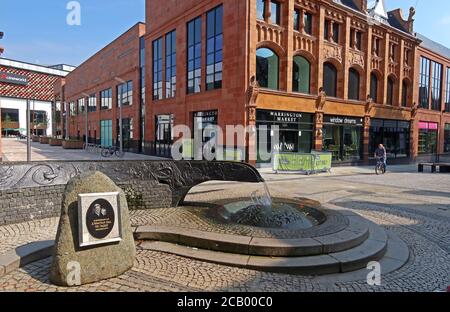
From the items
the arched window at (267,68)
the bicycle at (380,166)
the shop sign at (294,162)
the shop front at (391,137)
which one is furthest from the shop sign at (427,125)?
the shop sign at (294,162)

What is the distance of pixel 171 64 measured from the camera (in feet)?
85.7

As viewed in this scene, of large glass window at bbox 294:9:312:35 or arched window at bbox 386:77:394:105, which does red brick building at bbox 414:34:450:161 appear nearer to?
arched window at bbox 386:77:394:105

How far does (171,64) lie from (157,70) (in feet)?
9.52

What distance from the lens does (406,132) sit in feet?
101

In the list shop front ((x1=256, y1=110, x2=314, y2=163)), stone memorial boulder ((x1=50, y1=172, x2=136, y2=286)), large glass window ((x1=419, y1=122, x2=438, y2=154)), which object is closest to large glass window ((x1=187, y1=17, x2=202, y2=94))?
shop front ((x1=256, y1=110, x2=314, y2=163))

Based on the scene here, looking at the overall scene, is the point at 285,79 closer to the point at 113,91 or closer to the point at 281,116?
the point at 281,116

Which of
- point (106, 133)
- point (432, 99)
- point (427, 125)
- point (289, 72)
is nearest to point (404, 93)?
point (427, 125)

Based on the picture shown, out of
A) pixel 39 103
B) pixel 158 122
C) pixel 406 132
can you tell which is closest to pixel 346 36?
pixel 406 132

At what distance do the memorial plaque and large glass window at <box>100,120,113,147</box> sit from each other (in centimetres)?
3795

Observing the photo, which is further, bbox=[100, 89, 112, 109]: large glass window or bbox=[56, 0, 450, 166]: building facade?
bbox=[100, 89, 112, 109]: large glass window

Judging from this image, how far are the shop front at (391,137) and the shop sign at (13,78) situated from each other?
26.4 m

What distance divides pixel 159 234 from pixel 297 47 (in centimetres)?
1873

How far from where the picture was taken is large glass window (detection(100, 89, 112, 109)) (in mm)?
40247

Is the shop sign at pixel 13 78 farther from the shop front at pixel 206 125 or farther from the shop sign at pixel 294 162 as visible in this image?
the shop front at pixel 206 125
